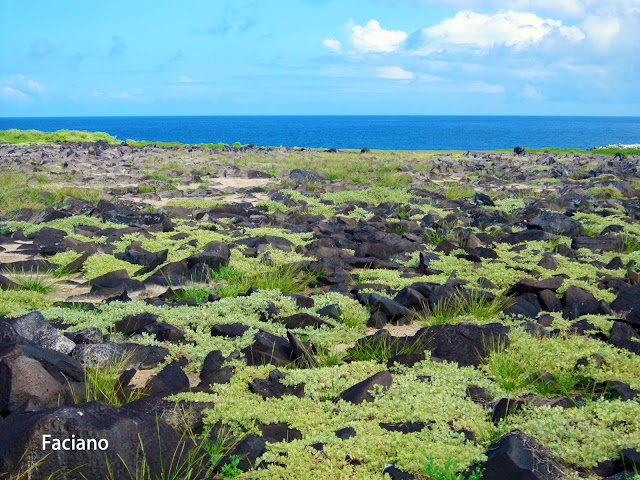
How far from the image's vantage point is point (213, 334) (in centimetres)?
604

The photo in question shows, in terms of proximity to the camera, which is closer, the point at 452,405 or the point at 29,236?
the point at 452,405

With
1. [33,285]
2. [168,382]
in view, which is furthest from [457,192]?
[168,382]

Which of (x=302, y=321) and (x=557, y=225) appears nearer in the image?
(x=302, y=321)

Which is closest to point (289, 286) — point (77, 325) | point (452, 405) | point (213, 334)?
point (213, 334)

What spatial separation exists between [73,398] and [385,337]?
296 centimetres

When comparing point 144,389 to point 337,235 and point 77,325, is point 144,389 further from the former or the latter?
point 337,235

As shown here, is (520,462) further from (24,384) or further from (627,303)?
(627,303)

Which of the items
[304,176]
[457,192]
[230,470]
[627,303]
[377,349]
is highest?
[304,176]

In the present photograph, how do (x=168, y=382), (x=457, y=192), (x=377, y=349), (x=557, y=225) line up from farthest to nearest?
(x=457, y=192) < (x=557, y=225) < (x=377, y=349) < (x=168, y=382)

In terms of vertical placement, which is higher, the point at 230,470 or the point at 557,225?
the point at 557,225

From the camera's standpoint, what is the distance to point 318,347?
5.75 meters

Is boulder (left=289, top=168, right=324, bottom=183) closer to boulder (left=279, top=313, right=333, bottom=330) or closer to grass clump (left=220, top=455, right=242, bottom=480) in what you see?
boulder (left=279, top=313, right=333, bottom=330)

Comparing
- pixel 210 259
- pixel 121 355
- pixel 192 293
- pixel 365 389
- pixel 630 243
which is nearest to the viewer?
pixel 365 389

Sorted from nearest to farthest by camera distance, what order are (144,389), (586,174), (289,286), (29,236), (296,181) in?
1. (144,389)
2. (289,286)
3. (29,236)
4. (296,181)
5. (586,174)
